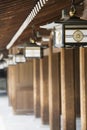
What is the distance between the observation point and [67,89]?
9773 millimetres

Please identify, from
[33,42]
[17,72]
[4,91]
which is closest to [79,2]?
[33,42]

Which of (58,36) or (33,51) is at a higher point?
(58,36)

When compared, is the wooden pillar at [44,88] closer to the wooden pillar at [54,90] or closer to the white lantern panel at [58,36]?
the wooden pillar at [54,90]

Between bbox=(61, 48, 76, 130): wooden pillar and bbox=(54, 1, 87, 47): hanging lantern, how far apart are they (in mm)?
4505

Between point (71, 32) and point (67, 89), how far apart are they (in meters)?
4.82

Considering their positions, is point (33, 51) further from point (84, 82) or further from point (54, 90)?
point (54, 90)

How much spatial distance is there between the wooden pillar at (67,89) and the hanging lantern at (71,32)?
451 cm

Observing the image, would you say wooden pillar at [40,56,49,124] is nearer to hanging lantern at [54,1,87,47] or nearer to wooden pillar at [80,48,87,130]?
wooden pillar at [80,48,87,130]

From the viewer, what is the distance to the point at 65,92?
9750 millimetres

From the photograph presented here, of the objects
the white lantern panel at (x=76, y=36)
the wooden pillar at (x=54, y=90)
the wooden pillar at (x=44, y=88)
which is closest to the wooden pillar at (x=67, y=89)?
the wooden pillar at (x=54, y=90)

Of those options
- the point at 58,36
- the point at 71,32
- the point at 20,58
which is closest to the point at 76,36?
the point at 71,32

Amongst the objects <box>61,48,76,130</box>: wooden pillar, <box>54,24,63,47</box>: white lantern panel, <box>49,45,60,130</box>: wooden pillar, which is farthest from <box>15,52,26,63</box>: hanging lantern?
<box>54,24,63,47</box>: white lantern panel

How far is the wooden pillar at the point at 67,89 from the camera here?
974cm

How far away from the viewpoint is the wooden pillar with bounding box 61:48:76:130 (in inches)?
384
